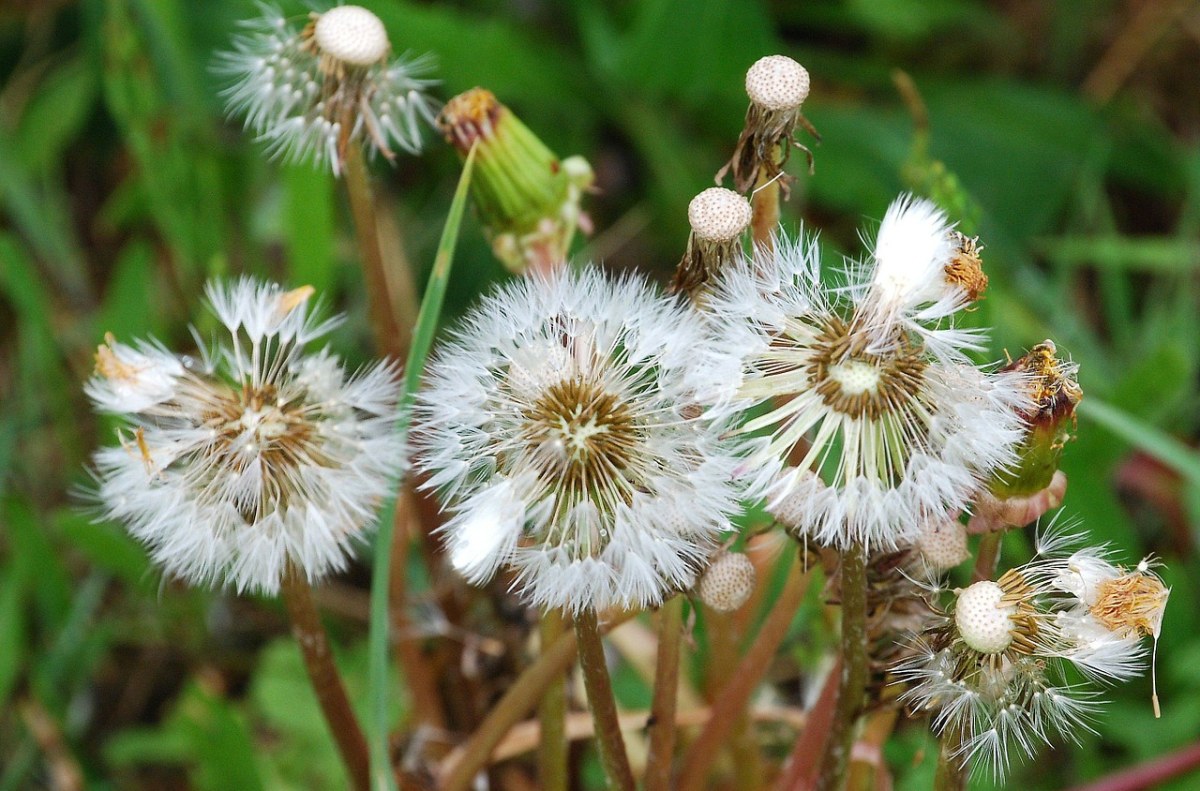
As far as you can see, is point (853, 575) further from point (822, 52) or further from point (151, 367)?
point (822, 52)

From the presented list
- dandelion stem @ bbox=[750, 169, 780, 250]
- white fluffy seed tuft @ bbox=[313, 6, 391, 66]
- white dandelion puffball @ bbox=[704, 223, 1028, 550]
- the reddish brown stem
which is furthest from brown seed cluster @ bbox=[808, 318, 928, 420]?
the reddish brown stem

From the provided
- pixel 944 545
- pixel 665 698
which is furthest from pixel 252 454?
pixel 944 545

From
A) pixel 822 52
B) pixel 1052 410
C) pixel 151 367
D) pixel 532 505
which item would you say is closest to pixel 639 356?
pixel 532 505

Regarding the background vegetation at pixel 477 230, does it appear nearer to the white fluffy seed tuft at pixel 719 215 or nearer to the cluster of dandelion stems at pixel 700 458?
the cluster of dandelion stems at pixel 700 458

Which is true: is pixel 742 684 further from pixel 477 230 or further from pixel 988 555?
pixel 477 230

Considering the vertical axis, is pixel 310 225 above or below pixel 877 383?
above

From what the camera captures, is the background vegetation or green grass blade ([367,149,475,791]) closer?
green grass blade ([367,149,475,791])

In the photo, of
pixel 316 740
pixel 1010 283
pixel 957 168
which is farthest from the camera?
pixel 957 168

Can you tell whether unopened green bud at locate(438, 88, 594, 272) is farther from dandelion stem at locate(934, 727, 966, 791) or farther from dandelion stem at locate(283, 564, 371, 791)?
dandelion stem at locate(934, 727, 966, 791)
